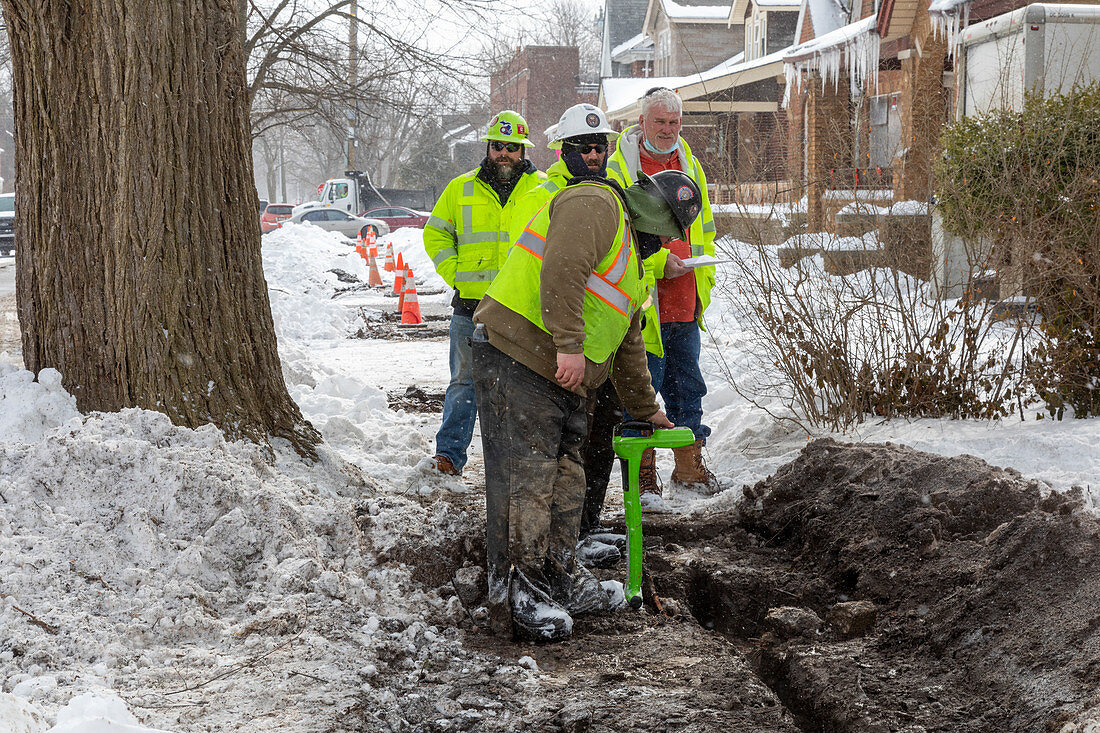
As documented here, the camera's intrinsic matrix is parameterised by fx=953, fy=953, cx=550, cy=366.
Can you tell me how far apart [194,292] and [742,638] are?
9.79 ft

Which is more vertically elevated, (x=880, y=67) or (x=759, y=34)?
(x=759, y=34)

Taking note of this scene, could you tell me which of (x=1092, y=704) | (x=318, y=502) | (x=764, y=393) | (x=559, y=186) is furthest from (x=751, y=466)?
(x=1092, y=704)

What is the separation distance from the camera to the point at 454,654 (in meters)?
3.53

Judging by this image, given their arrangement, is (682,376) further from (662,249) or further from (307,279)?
(307,279)

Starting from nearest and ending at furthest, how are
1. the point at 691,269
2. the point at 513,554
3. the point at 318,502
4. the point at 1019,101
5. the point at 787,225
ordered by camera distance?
the point at 513,554 → the point at 318,502 → the point at 691,269 → the point at 787,225 → the point at 1019,101

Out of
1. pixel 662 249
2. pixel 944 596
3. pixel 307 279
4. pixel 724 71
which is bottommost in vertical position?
pixel 944 596

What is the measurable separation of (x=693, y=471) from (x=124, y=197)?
3.32 meters

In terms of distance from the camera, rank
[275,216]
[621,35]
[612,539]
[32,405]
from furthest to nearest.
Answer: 1. [621,35]
2. [275,216]
3. [612,539]
4. [32,405]

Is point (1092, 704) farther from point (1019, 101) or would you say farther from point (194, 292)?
point (1019, 101)

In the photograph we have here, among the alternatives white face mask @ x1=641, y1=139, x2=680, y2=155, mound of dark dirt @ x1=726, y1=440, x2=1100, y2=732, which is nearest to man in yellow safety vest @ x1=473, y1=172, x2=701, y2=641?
mound of dark dirt @ x1=726, y1=440, x2=1100, y2=732

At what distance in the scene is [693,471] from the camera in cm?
554

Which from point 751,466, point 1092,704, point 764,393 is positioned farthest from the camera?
point 764,393

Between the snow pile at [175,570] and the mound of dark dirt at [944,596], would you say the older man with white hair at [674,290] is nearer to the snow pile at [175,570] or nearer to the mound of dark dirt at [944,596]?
the mound of dark dirt at [944,596]

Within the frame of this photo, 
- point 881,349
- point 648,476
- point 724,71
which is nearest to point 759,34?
point 724,71
